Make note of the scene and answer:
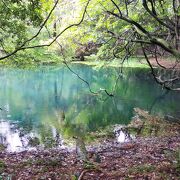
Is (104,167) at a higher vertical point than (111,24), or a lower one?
lower

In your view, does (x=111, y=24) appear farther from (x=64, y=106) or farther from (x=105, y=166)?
(x=64, y=106)

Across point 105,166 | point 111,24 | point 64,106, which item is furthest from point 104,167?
point 64,106

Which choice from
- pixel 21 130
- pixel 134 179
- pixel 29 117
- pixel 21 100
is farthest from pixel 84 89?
pixel 134 179

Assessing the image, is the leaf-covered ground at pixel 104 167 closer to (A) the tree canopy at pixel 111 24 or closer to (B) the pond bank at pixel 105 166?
(B) the pond bank at pixel 105 166

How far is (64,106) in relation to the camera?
88.8 feet

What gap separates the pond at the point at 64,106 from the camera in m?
17.9

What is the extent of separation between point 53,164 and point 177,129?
9609mm

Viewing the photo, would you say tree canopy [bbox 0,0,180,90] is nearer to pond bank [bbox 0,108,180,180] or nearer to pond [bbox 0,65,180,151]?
pond [bbox 0,65,180,151]

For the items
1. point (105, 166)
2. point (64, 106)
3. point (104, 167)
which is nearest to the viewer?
point (104, 167)

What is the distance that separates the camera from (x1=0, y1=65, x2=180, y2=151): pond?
1794 cm

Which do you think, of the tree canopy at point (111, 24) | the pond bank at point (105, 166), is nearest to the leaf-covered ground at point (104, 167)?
the pond bank at point (105, 166)

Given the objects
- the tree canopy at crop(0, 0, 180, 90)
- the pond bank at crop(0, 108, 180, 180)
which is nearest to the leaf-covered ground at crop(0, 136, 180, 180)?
the pond bank at crop(0, 108, 180, 180)

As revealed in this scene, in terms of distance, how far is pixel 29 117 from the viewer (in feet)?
74.1

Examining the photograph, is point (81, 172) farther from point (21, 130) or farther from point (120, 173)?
point (21, 130)
